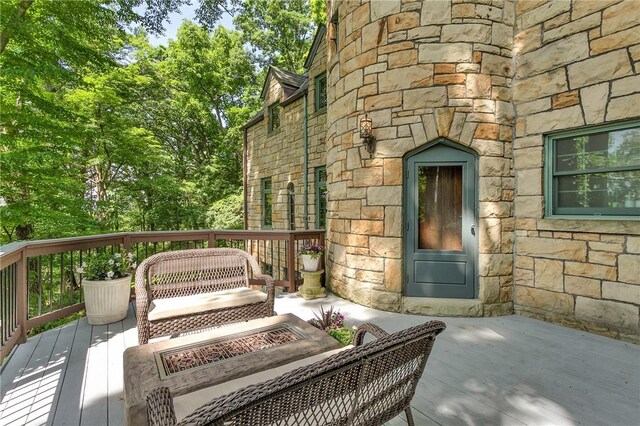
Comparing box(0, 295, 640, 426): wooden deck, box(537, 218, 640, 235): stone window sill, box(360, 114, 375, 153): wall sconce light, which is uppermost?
box(360, 114, 375, 153): wall sconce light

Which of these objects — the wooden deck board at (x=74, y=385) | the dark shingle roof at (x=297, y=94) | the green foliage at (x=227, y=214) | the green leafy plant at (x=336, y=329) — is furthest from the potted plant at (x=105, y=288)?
the green foliage at (x=227, y=214)

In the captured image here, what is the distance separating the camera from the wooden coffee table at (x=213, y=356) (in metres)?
1.33

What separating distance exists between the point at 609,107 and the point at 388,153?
2135 mm

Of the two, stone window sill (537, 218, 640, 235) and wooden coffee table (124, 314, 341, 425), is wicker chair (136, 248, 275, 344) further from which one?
stone window sill (537, 218, 640, 235)

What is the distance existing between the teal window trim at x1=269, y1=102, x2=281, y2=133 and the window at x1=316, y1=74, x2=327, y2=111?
2.07 meters

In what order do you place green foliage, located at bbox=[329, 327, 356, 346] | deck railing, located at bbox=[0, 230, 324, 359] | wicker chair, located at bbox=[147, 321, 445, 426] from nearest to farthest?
1. wicker chair, located at bbox=[147, 321, 445, 426]
2. green foliage, located at bbox=[329, 327, 356, 346]
3. deck railing, located at bbox=[0, 230, 324, 359]

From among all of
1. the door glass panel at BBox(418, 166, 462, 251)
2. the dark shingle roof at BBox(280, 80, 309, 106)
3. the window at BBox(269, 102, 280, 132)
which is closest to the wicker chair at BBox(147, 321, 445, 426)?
the door glass panel at BBox(418, 166, 462, 251)

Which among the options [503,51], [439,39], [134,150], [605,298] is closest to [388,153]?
[439,39]

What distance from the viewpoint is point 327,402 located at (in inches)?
41.6

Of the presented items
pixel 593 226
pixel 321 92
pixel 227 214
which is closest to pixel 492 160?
pixel 593 226

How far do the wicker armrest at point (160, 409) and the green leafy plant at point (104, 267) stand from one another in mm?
3001

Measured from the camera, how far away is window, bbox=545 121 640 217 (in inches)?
115

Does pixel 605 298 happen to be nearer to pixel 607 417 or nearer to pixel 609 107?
pixel 607 417

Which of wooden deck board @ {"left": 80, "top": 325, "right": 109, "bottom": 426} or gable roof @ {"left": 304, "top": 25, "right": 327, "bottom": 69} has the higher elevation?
gable roof @ {"left": 304, "top": 25, "right": 327, "bottom": 69}
